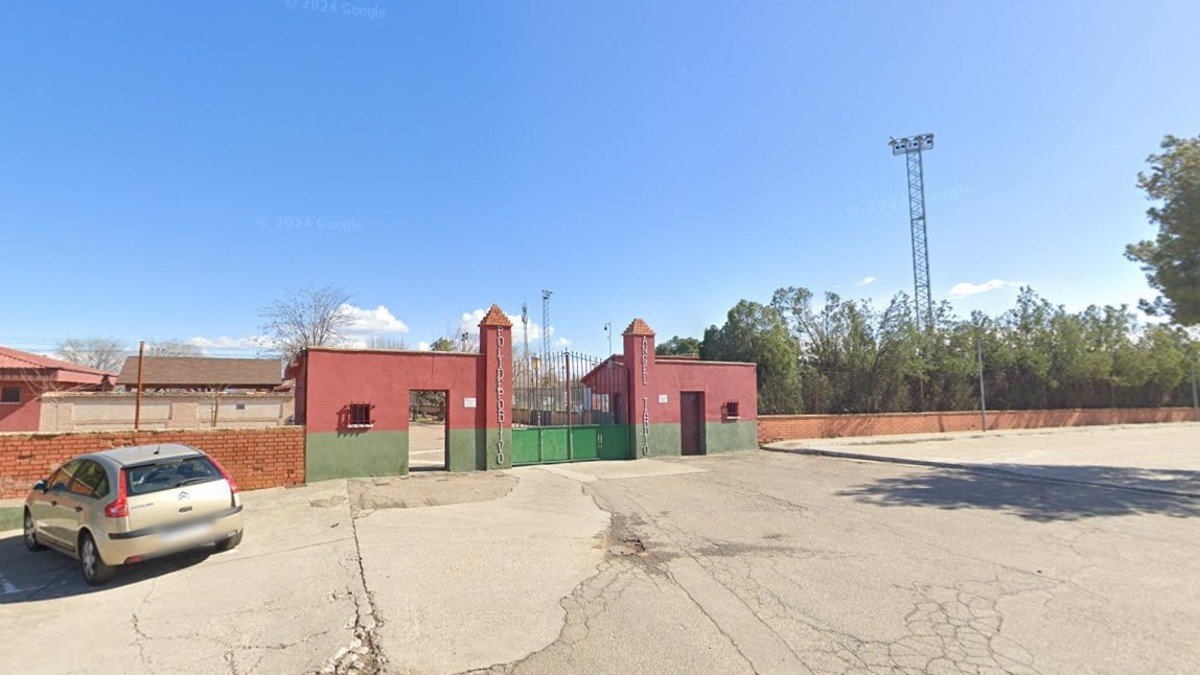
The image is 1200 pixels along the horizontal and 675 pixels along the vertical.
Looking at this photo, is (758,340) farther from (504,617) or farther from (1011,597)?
(504,617)

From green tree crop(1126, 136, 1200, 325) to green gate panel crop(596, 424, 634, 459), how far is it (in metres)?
14.9

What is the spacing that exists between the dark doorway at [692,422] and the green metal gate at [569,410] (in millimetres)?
2494

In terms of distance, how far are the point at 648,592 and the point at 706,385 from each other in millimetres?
14547

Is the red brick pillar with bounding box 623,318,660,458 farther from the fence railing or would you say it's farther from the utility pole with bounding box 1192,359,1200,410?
the utility pole with bounding box 1192,359,1200,410

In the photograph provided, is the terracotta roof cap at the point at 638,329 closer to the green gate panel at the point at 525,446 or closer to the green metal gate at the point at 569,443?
the green metal gate at the point at 569,443

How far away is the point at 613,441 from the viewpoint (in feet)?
60.4

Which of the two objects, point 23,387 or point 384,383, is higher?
point 23,387

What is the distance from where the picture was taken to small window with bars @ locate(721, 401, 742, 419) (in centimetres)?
2052

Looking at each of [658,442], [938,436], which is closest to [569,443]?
[658,442]

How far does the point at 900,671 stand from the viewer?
420 cm

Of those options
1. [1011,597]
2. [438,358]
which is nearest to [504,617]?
[1011,597]

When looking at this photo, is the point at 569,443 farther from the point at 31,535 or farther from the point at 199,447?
the point at 31,535

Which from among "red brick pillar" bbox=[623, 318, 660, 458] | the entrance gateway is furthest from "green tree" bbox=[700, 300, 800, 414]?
"red brick pillar" bbox=[623, 318, 660, 458]

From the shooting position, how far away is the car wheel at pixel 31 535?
27.0 feet
